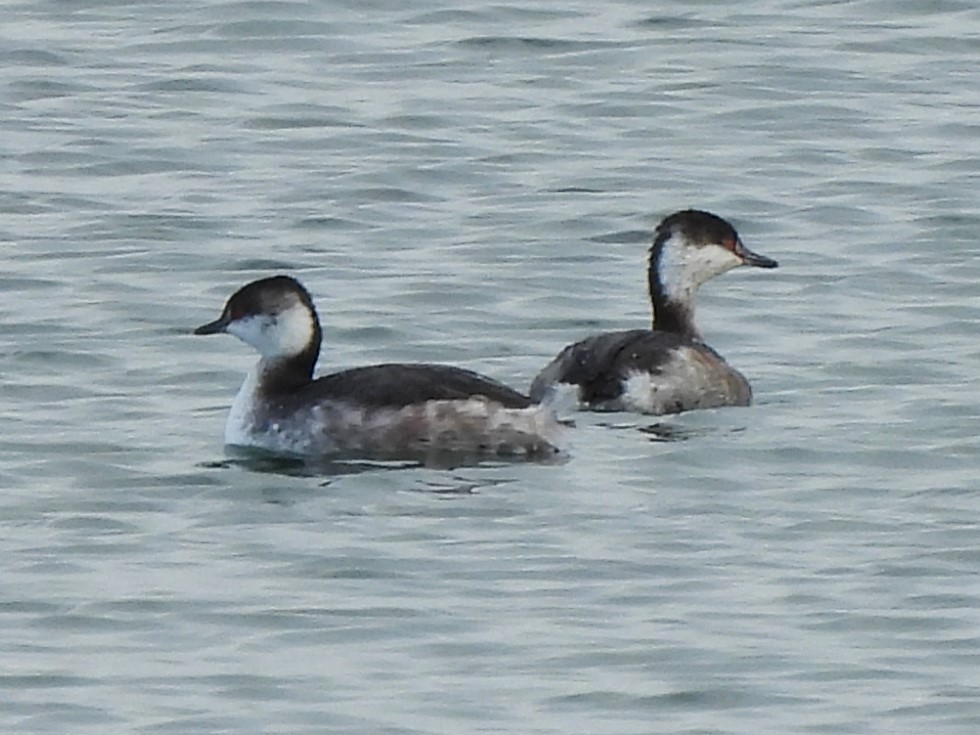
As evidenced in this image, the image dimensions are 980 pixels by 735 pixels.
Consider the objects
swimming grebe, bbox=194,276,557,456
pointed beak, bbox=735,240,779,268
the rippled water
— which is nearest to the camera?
the rippled water

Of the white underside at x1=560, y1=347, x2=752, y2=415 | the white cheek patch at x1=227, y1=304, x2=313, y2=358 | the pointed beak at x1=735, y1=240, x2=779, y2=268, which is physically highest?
the white cheek patch at x1=227, y1=304, x2=313, y2=358

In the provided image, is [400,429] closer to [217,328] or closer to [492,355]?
[217,328]

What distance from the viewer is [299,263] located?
1705 centimetres

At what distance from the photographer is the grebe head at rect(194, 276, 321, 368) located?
14039 millimetres

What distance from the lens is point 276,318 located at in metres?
14.1

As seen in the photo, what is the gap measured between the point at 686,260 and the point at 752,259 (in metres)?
0.31

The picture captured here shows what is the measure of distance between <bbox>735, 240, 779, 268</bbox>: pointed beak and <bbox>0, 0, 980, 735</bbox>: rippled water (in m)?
0.28

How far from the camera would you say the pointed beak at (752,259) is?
52.2 ft

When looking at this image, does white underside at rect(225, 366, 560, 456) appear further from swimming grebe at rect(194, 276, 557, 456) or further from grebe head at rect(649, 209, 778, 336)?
grebe head at rect(649, 209, 778, 336)

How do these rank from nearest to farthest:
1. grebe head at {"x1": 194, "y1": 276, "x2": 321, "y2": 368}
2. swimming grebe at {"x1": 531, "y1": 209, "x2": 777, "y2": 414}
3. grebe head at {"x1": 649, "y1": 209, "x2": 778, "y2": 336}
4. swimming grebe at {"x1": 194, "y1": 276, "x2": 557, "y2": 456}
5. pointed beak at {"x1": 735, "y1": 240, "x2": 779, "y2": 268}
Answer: swimming grebe at {"x1": 194, "y1": 276, "x2": 557, "y2": 456}
grebe head at {"x1": 194, "y1": 276, "x2": 321, "y2": 368}
swimming grebe at {"x1": 531, "y1": 209, "x2": 777, "y2": 414}
grebe head at {"x1": 649, "y1": 209, "x2": 778, "y2": 336}
pointed beak at {"x1": 735, "y1": 240, "x2": 779, "y2": 268}

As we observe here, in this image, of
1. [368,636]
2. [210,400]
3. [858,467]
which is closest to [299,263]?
[210,400]

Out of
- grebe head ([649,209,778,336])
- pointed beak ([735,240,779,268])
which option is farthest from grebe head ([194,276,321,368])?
pointed beak ([735,240,779,268])

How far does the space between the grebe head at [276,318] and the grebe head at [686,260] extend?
6.92ft

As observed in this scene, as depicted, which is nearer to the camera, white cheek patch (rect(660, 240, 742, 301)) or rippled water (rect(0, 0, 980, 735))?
rippled water (rect(0, 0, 980, 735))
